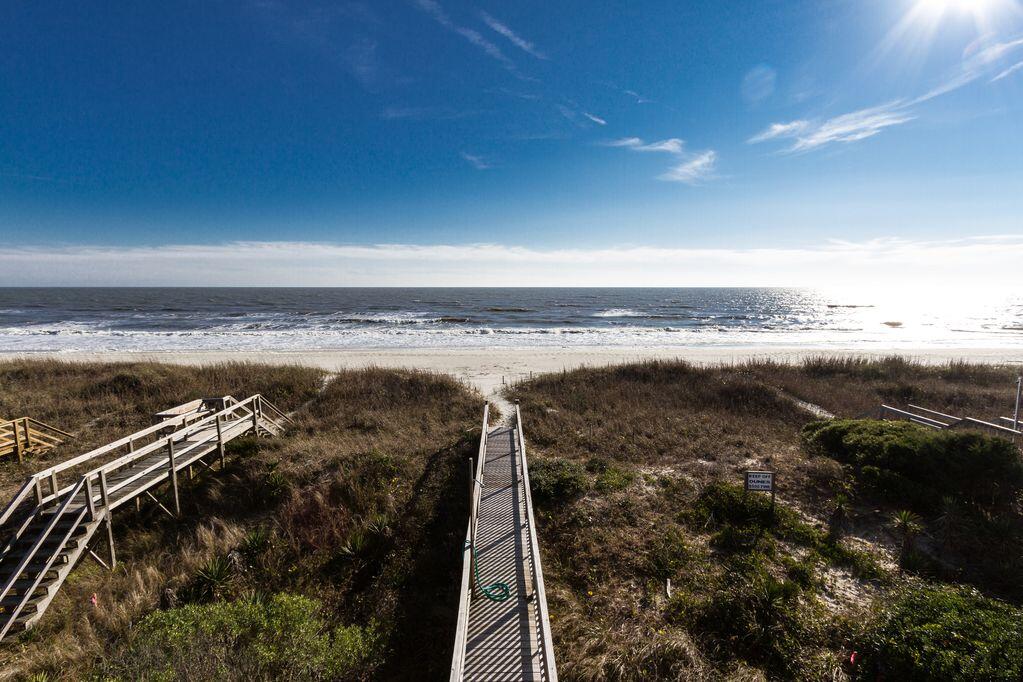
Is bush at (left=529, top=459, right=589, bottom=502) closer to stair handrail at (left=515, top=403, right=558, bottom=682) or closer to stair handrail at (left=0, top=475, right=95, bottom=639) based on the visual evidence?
stair handrail at (left=515, top=403, right=558, bottom=682)

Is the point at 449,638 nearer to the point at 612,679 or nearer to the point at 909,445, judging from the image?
the point at 612,679

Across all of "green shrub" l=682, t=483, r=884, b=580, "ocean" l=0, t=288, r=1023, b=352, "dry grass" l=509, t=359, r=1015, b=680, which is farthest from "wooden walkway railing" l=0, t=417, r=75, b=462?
"ocean" l=0, t=288, r=1023, b=352

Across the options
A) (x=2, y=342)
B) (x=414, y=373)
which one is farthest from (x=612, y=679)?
(x=2, y=342)

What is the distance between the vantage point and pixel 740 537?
760 cm

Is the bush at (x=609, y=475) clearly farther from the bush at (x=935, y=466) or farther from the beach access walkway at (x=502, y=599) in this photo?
the bush at (x=935, y=466)

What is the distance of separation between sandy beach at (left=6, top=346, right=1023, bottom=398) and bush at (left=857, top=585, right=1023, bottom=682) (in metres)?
19.1

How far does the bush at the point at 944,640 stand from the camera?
4246 mm

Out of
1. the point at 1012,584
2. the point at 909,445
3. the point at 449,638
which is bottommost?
the point at 449,638

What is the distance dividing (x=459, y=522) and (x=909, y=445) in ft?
30.8

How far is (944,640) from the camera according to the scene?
4.61 m

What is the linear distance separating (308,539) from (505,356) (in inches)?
951

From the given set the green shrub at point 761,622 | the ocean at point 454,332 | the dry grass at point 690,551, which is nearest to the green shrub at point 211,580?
the dry grass at point 690,551

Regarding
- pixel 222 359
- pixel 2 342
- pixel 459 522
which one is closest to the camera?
pixel 459 522

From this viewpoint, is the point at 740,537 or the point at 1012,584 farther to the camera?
the point at 740,537
